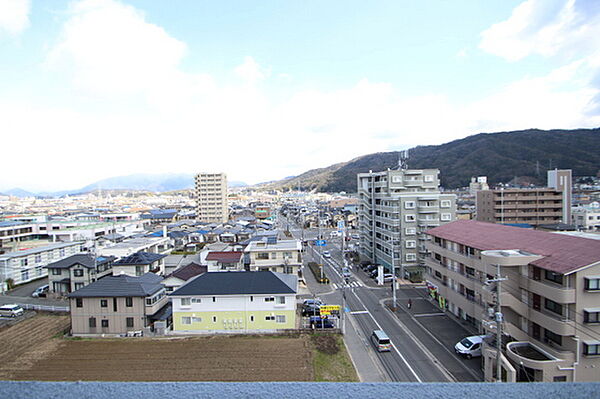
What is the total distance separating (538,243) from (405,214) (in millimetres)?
12040

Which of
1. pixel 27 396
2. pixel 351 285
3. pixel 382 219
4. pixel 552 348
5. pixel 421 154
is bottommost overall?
pixel 351 285

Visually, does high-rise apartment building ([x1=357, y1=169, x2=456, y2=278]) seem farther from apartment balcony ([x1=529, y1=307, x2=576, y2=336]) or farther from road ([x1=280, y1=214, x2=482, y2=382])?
apartment balcony ([x1=529, y1=307, x2=576, y2=336])

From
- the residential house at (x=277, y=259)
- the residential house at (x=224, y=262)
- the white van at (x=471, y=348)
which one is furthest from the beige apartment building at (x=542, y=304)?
Result: the residential house at (x=224, y=262)

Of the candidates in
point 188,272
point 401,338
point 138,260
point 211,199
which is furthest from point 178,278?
point 211,199

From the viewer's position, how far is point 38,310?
18594mm

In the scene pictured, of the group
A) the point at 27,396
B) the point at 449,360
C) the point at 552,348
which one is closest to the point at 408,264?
the point at 449,360

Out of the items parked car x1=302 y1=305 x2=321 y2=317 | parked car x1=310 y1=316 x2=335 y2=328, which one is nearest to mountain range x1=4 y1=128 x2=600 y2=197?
parked car x1=302 y1=305 x2=321 y2=317

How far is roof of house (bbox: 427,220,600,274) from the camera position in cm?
1006

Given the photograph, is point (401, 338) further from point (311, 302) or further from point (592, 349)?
point (592, 349)

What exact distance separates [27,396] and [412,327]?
15.8 m

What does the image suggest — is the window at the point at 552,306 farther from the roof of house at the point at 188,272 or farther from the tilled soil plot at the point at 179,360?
the roof of house at the point at 188,272

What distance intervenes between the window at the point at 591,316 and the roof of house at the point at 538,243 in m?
1.34

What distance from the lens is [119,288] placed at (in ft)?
51.2

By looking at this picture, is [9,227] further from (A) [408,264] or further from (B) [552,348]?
(B) [552,348]
